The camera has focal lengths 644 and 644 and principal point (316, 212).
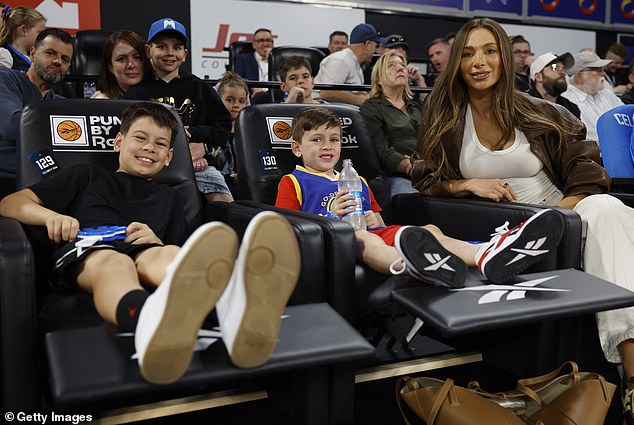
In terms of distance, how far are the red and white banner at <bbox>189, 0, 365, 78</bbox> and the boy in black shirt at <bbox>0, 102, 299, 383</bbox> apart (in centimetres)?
504

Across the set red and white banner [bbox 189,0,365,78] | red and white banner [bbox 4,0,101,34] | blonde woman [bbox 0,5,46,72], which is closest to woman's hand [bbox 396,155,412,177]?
blonde woman [bbox 0,5,46,72]

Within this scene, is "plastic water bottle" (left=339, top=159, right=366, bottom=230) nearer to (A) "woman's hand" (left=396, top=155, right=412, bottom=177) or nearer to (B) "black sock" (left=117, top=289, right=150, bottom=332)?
(A) "woman's hand" (left=396, top=155, right=412, bottom=177)

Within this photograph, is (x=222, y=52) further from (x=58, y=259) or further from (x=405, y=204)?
(x=58, y=259)

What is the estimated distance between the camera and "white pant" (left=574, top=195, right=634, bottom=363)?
1.85 meters

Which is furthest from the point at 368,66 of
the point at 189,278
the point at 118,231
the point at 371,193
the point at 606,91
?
the point at 189,278

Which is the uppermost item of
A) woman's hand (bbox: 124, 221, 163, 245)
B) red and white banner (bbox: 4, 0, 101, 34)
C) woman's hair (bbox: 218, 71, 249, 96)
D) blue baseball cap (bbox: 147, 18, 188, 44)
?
red and white banner (bbox: 4, 0, 101, 34)

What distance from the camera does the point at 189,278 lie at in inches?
46.1

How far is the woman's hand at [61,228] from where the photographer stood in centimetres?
174

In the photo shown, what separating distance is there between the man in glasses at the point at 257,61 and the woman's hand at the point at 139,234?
13.2ft

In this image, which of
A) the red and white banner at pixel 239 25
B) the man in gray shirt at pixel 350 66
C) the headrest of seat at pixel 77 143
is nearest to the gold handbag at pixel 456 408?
the headrest of seat at pixel 77 143

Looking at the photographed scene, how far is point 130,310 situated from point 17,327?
263mm

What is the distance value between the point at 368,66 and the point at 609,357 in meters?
4.22

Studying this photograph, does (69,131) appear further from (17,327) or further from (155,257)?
(17,327)

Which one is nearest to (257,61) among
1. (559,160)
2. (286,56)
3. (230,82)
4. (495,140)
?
(286,56)
